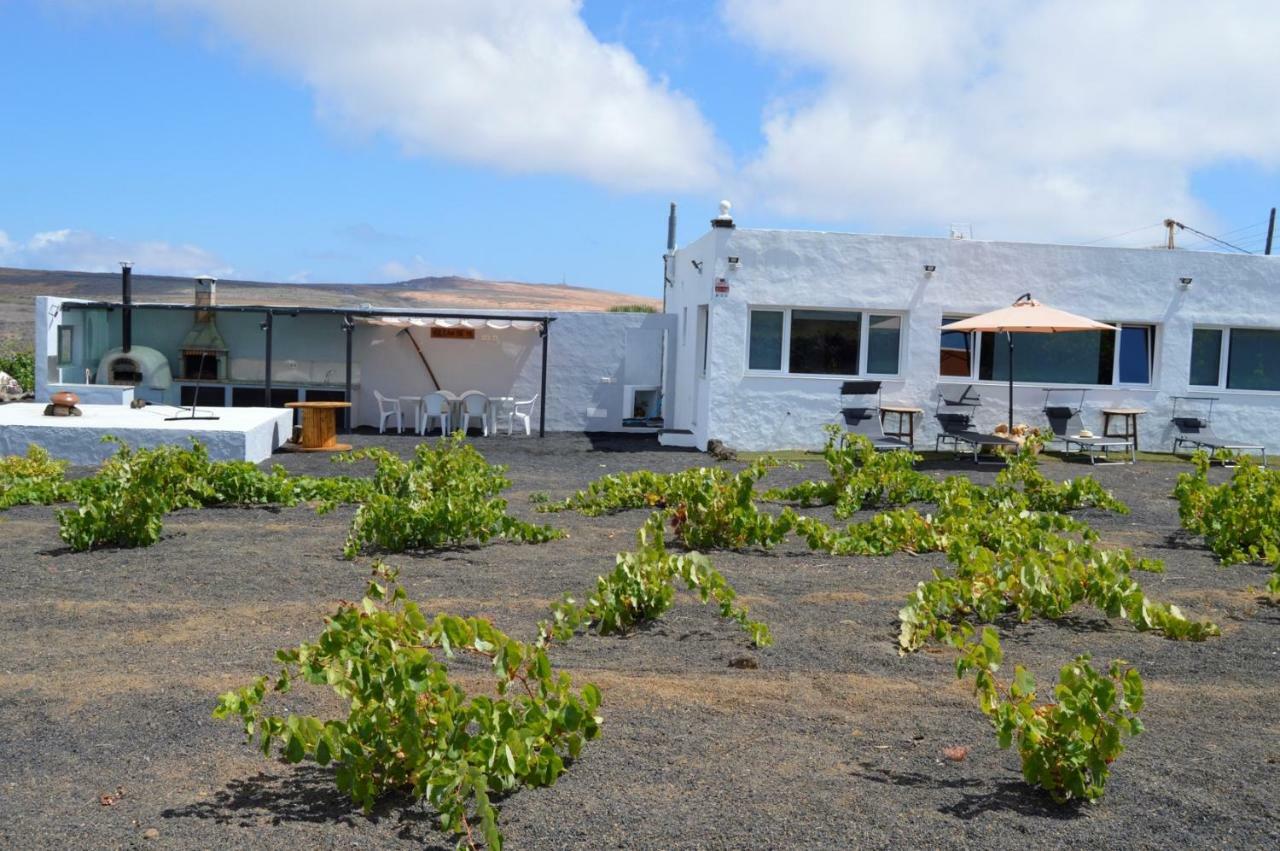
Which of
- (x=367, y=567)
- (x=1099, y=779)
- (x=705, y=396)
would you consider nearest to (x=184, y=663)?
(x=367, y=567)

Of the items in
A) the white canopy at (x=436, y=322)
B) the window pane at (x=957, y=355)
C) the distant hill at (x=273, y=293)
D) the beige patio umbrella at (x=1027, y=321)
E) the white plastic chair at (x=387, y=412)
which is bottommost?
the white plastic chair at (x=387, y=412)

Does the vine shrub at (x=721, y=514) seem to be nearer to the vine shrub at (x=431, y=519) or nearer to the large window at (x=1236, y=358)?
the vine shrub at (x=431, y=519)

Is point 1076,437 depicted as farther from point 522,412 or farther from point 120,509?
point 120,509

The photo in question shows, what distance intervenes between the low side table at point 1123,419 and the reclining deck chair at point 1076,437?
8.8 inches

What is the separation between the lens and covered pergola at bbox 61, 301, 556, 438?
19875mm

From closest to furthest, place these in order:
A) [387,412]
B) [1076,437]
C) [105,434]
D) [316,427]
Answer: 1. [105,434]
2. [316,427]
3. [1076,437]
4. [387,412]

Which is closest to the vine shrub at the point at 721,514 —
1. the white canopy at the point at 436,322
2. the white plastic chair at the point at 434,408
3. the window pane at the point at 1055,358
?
the window pane at the point at 1055,358

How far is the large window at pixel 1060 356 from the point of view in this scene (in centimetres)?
1856

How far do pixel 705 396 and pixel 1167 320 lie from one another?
7.13 metres

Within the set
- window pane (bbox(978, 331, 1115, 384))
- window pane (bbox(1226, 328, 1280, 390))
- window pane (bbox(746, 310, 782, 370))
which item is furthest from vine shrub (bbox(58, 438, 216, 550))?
window pane (bbox(1226, 328, 1280, 390))

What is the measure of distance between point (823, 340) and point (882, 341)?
90cm

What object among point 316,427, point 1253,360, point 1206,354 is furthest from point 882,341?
point 316,427

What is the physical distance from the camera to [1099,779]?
3.96 m

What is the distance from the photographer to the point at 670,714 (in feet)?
16.3
